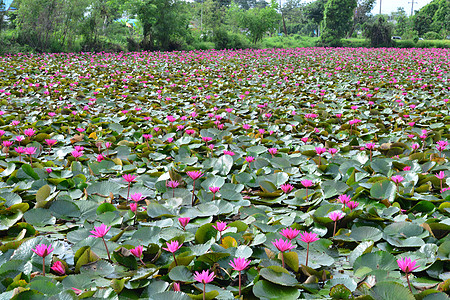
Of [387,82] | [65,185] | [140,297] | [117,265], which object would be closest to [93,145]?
Result: [65,185]

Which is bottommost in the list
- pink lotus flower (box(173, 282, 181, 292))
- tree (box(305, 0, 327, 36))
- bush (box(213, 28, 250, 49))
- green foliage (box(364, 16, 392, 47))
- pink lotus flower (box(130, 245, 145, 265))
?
pink lotus flower (box(173, 282, 181, 292))

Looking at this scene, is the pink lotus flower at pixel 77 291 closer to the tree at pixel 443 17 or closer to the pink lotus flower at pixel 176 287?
the pink lotus flower at pixel 176 287

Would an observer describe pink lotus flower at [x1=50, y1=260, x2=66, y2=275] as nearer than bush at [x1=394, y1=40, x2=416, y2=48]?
Yes

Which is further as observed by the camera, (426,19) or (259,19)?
(426,19)

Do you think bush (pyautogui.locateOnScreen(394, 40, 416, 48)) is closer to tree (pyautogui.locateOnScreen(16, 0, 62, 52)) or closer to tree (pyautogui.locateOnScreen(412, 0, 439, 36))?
tree (pyautogui.locateOnScreen(412, 0, 439, 36))

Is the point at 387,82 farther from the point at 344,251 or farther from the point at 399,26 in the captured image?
the point at 399,26

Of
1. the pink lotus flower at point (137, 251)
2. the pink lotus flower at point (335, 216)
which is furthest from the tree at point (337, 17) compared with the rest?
the pink lotus flower at point (137, 251)

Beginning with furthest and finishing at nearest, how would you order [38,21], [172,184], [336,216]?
[38,21] → [172,184] → [336,216]

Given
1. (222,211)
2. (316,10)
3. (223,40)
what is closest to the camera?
(222,211)

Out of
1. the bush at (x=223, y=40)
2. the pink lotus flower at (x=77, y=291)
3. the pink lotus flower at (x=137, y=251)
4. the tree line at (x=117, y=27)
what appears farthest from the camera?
the bush at (x=223, y=40)

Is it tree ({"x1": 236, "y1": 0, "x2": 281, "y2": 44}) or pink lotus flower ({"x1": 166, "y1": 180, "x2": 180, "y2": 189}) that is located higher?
tree ({"x1": 236, "y1": 0, "x2": 281, "y2": 44})

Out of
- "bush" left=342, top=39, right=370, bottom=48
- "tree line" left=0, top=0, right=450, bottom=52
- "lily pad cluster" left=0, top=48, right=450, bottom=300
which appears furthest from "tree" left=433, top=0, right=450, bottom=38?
"lily pad cluster" left=0, top=48, right=450, bottom=300

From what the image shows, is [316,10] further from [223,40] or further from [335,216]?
[335,216]

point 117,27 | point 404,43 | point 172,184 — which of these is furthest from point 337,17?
point 172,184
